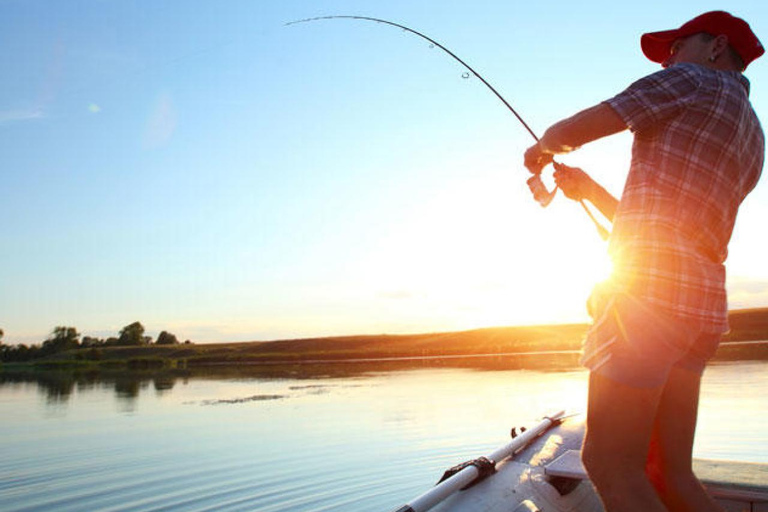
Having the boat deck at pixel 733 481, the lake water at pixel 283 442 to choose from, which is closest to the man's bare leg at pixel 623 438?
the boat deck at pixel 733 481

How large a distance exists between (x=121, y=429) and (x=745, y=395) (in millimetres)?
16096

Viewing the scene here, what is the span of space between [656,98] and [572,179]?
93 cm

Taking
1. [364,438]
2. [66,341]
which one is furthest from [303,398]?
[66,341]

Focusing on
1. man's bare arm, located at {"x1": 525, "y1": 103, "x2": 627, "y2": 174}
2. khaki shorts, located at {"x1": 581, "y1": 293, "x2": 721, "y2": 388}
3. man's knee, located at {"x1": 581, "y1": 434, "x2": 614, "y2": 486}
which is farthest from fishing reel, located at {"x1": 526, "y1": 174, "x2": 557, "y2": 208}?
man's knee, located at {"x1": 581, "y1": 434, "x2": 614, "y2": 486}

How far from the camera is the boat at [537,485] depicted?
12.0 ft

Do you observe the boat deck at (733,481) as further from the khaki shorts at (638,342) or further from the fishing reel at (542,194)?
the khaki shorts at (638,342)

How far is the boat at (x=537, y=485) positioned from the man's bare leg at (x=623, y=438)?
1.71 metres

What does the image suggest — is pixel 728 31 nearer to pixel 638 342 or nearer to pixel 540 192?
pixel 540 192

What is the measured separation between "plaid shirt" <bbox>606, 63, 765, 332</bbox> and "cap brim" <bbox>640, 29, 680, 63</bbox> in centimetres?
29

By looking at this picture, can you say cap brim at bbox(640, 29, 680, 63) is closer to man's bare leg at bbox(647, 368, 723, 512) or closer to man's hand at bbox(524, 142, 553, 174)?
man's hand at bbox(524, 142, 553, 174)

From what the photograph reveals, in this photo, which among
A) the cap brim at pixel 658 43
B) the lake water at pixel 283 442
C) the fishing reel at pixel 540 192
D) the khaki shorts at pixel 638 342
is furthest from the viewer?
the lake water at pixel 283 442

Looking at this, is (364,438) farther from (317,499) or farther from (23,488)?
(23,488)

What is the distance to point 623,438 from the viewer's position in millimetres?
2078

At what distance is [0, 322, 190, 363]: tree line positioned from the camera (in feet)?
324
